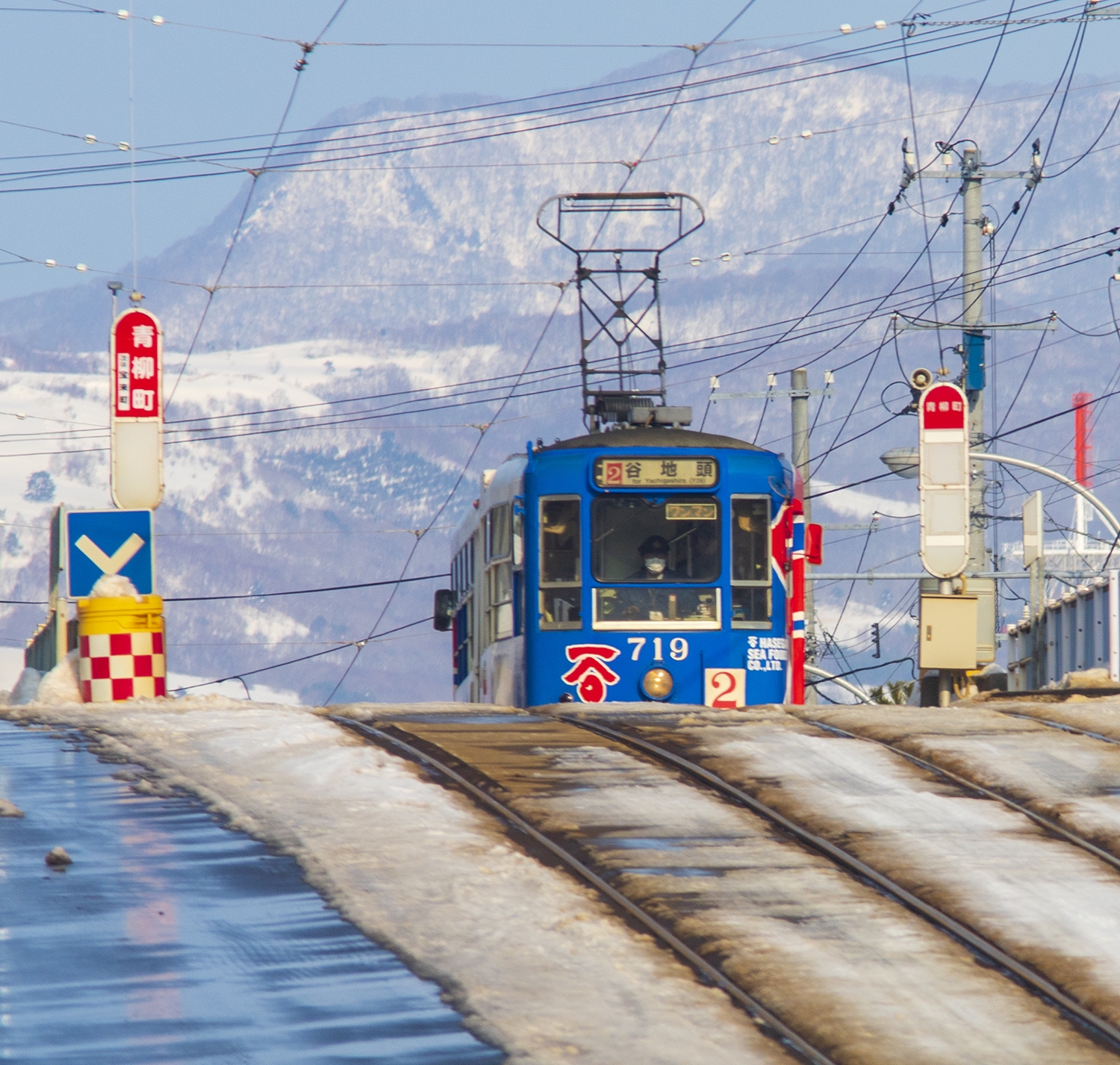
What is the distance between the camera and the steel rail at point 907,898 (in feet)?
20.5

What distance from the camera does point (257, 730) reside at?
11500mm

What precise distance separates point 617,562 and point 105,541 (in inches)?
185

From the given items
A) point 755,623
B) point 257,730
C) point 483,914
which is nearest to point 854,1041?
point 483,914

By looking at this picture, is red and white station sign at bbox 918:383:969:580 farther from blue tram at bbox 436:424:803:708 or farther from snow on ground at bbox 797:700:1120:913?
snow on ground at bbox 797:700:1120:913

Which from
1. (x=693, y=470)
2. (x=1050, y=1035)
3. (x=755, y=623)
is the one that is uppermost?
(x=693, y=470)

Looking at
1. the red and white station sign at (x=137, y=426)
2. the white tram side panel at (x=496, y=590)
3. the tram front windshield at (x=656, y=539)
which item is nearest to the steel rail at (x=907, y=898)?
the tram front windshield at (x=656, y=539)

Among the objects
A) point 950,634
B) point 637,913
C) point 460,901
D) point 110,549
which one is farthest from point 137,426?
point 637,913

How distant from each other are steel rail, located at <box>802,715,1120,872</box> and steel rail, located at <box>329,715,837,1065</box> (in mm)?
2346

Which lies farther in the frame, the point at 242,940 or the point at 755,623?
the point at 755,623

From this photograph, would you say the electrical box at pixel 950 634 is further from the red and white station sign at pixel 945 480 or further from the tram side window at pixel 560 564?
the tram side window at pixel 560 564

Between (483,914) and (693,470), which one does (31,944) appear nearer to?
(483,914)

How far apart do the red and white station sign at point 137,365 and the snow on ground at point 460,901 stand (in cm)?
479

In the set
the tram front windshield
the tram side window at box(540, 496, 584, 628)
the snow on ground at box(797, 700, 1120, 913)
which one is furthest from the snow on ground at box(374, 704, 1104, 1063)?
the tram front windshield

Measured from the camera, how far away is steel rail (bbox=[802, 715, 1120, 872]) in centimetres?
854
